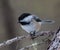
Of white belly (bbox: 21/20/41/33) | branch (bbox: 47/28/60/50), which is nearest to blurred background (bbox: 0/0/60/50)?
white belly (bbox: 21/20/41/33)

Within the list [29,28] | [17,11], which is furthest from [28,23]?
[17,11]

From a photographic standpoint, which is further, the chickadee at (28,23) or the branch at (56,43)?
the chickadee at (28,23)

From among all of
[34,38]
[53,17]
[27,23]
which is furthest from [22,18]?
[53,17]

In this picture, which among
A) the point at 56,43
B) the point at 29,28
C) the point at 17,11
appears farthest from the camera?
the point at 17,11

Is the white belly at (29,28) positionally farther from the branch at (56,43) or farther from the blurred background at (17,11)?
the blurred background at (17,11)

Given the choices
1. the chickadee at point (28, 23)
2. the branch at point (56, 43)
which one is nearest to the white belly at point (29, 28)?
the chickadee at point (28, 23)

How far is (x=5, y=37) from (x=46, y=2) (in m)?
0.71

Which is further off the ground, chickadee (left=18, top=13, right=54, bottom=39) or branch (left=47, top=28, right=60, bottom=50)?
chickadee (left=18, top=13, right=54, bottom=39)

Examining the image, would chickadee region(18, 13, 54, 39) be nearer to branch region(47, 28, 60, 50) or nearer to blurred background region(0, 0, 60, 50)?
branch region(47, 28, 60, 50)

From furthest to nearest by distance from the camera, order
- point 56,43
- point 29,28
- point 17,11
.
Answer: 1. point 17,11
2. point 29,28
3. point 56,43

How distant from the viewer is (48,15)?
372 cm

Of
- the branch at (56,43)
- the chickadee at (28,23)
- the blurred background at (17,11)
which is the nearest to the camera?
the branch at (56,43)

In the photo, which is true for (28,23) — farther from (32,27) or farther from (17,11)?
(17,11)

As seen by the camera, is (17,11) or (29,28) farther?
(17,11)
